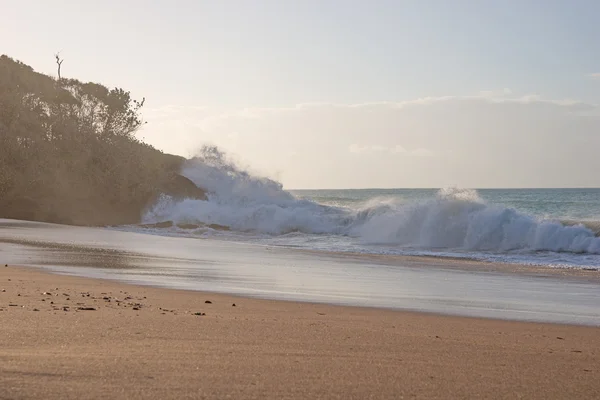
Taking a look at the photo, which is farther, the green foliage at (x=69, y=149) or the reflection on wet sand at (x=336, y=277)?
the green foliage at (x=69, y=149)

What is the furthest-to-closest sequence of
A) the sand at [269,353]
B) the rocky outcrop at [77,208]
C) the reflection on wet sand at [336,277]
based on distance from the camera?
the rocky outcrop at [77,208] < the reflection on wet sand at [336,277] < the sand at [269,353]

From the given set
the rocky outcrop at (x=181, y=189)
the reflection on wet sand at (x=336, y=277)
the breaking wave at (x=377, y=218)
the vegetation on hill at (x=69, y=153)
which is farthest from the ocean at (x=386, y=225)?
the reflection on wet sand at (x=336, y=277)

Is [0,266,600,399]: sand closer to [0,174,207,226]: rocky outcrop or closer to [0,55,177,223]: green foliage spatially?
[0,174,207,226]: rocky outcrop

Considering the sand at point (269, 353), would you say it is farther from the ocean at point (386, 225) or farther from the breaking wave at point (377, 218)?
the breaking wave at point (377, 218)

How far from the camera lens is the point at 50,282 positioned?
9.79 meters

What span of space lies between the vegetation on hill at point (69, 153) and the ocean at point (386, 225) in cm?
234

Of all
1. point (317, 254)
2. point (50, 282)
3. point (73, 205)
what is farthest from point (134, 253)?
point (73, 205)

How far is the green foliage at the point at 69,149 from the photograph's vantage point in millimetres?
37281

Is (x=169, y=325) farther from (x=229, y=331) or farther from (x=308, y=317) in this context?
(x=308, y=317)

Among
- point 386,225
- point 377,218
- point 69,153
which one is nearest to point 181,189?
point 69,153

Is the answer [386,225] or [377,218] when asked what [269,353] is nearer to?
[386,225]

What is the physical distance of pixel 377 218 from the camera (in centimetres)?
3064

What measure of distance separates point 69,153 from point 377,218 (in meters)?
18.3

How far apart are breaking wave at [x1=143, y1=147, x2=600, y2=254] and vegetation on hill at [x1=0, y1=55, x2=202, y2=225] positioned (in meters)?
2.45
